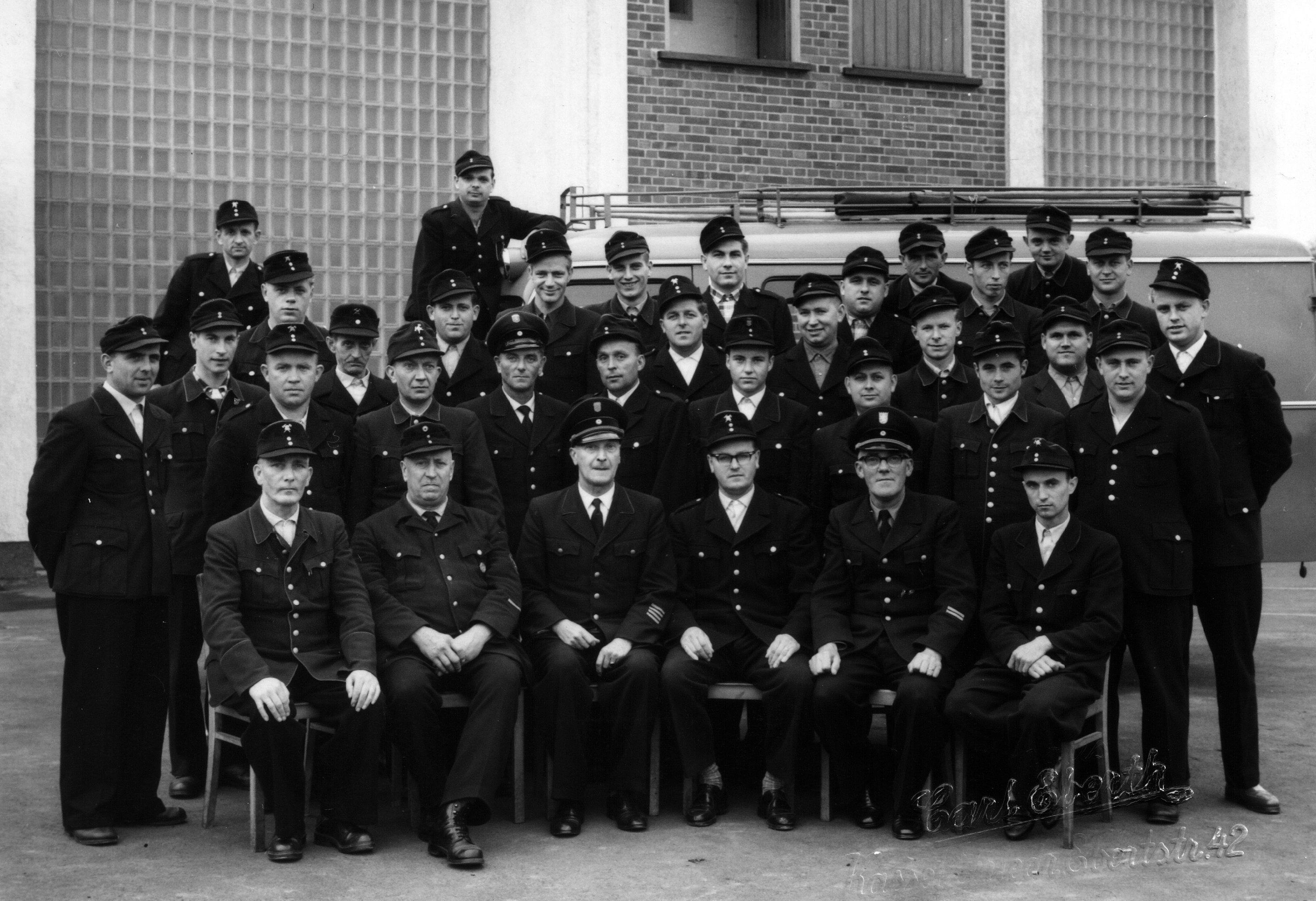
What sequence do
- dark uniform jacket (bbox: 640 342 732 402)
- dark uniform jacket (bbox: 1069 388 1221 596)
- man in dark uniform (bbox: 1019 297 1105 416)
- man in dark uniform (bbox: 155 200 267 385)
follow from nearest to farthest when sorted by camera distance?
dark uniform jacket (bbox: 1069 388 1221 596), man in dark uniform (bbox: 1019 297 1105 416), dark uniform jacket (bbox: 640 342 732 402), man in dark uniform (bbox: 155 200 267 385)

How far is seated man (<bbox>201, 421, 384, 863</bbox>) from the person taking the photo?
5980 mm

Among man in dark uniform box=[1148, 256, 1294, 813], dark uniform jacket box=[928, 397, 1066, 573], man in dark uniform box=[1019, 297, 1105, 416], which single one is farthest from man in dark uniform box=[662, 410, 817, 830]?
man in dark uniform box=[1148, 256, 1294, 813]

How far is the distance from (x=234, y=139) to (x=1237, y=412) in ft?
29.6

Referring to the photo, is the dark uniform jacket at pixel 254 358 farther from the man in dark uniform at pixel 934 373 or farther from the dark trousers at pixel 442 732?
the man in dark uniform at pixel 934 373

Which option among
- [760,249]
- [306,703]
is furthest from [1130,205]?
[306,703]

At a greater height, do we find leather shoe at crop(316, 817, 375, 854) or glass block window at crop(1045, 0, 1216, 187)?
glass block window at crop(1045, 0, 1216, 187)

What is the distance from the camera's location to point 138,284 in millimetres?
12953

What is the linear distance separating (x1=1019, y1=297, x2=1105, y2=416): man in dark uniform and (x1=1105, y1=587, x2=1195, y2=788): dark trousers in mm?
936

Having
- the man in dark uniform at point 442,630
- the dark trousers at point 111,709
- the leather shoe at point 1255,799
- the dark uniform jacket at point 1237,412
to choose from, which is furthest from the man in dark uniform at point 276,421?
the leather shoe at point 1255,799

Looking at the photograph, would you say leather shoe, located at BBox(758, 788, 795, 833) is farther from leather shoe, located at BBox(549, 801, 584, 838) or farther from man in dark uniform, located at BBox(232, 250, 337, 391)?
man in dark uniform, located at BBox(232, 250, 337, 391)

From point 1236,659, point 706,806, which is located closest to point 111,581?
point 706,806

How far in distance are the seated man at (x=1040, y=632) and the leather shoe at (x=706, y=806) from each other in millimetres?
1004

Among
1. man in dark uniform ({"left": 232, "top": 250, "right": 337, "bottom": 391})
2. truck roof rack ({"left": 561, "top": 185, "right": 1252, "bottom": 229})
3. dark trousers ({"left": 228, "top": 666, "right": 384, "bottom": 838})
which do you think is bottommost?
dark trousers ({"left": 228, "top": 666, "right": 384, "bottom": 838})

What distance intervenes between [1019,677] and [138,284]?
8994 millimetres
